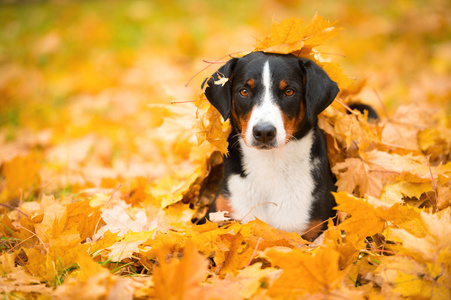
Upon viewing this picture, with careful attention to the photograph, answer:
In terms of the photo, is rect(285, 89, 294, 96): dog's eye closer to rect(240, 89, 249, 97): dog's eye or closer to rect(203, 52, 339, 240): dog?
rect(203, 52, 339, 240): dog

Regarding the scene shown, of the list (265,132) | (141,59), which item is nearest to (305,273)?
(265,132)

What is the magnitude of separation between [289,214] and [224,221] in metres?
0.47

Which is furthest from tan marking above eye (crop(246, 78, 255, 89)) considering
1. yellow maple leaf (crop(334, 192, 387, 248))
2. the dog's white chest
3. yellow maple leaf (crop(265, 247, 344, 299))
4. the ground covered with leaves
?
yellow maple leaf (crop(265, 247, 344, 299))

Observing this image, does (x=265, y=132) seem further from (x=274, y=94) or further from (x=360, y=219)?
(x=360, y=219)

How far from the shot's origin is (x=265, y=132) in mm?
2566

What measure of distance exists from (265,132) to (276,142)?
12cm

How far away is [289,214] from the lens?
9.39ft

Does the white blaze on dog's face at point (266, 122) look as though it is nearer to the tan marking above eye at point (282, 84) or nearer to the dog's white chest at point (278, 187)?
the tan marking above eye at point (282, 84)

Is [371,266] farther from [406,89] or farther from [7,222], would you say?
[406,89]

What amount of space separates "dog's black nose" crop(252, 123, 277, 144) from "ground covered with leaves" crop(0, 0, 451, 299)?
427mm

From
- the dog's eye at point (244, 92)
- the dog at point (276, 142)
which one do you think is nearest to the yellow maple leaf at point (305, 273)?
the dog at point (276, 142)

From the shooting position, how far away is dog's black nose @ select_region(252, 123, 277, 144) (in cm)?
256

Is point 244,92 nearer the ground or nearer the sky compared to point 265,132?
nearer the sky

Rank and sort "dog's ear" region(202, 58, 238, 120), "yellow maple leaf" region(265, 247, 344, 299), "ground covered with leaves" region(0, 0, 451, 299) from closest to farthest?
"yellow maple leaf" region(265, 247, 344, 299) < "ground covered with leaves" region(0, 0, 451, 299) < "dog's ear" region(202, 58, 238, 120)
